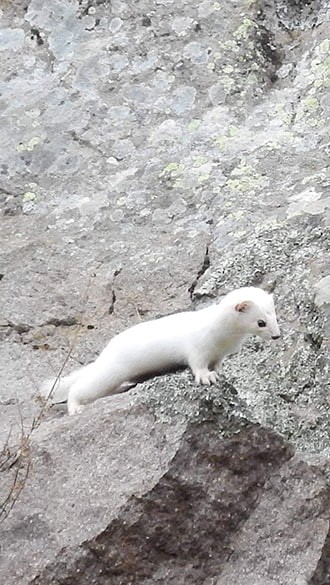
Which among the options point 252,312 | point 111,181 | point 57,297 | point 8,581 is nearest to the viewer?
point 8,581

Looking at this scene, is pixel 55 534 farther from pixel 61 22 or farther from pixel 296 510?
pixel 61 22

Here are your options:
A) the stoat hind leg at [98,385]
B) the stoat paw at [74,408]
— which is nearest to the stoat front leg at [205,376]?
the stoat hind leg at [98,385]

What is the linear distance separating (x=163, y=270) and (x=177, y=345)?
0.75 metres

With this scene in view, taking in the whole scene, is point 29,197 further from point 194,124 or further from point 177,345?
point 177,345

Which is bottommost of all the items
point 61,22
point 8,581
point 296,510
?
point 296,510

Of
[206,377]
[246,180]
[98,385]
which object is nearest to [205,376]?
[206,377]

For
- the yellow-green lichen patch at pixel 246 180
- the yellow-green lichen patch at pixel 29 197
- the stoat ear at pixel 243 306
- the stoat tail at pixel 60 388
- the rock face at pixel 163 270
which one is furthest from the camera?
the yellow-green lichen patch at pixel 29 197

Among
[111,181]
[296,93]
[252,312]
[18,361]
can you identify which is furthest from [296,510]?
[296,93]

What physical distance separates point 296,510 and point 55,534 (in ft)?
2.38

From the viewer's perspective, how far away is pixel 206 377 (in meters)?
3.44

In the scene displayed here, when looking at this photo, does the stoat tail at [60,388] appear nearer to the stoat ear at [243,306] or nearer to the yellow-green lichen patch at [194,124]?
the stoat ear at [243,306]

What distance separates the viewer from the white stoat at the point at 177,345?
3566 mm

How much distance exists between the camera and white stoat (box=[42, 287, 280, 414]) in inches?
140

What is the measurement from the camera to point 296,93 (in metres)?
4.88
